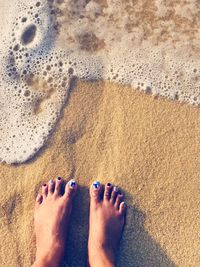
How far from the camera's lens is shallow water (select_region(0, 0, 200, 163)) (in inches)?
125

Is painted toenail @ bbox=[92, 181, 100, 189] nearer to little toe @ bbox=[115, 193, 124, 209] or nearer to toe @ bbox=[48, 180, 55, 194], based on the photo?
little toe @ bbox=[115, 193, 124, 209]

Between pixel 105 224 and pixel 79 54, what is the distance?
1.30 meters

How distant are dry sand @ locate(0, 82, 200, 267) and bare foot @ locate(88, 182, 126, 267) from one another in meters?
0.05

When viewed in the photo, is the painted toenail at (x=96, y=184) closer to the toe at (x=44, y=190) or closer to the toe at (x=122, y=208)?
the toe at (x=122, y=208)

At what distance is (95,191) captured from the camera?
3027 mm

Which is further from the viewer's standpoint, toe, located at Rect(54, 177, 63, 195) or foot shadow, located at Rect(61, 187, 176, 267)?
toe, located at Rect(54, 177, 63, 195)

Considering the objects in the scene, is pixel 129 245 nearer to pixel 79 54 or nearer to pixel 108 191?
pixel 108 191

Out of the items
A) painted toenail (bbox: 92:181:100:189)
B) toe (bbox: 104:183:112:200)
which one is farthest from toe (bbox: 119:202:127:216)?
painted toenail (bbox: 92:181:100:189)

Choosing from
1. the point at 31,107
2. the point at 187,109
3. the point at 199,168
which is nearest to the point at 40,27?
the point at 31,107

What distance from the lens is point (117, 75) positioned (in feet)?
10.5

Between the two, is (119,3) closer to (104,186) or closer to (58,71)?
(58,71)

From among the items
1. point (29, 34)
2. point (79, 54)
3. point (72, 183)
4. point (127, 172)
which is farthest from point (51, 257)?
point (29, 34)

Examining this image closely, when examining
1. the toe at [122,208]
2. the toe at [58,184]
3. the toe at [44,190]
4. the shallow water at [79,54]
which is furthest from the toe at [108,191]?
the shallow water at [79,54]

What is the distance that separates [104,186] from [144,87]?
0.80 m
